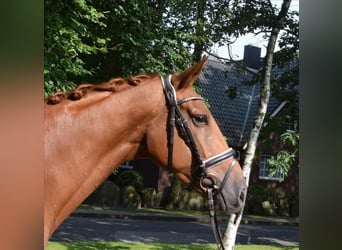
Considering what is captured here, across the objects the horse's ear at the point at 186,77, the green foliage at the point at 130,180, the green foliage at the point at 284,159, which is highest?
the horse's ear at the point at 186,77

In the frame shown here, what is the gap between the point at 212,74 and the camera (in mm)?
13844

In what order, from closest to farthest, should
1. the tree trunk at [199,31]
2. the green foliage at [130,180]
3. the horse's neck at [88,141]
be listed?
the horse's neck at [88,141] → the tree trunk at [199,31] → the green foliage at [130,180]

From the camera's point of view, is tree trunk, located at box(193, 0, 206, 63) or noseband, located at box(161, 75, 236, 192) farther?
tree trunk, located at box(193, 0, 206, 63)

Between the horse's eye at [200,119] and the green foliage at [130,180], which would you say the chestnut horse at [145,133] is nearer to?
the horse's eye at [200,119]

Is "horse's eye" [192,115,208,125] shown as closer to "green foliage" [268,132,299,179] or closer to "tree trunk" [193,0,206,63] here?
"green foliage" [268,132,299,179]

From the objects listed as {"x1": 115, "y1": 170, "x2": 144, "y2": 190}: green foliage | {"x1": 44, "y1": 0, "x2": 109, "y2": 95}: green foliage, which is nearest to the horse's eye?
{"x1": 44, "y1": 0, "x2": 109, "y2": 95}: green foliage

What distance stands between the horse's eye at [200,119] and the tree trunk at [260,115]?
3480 millimetres

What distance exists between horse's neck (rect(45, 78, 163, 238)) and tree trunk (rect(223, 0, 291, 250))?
3643 millimetres

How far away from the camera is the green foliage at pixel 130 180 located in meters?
19.6

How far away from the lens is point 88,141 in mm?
2389

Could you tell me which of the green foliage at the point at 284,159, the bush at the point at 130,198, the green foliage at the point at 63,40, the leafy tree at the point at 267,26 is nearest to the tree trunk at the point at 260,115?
the leafy tree at the point at 267,26

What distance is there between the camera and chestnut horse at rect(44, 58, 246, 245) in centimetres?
237
